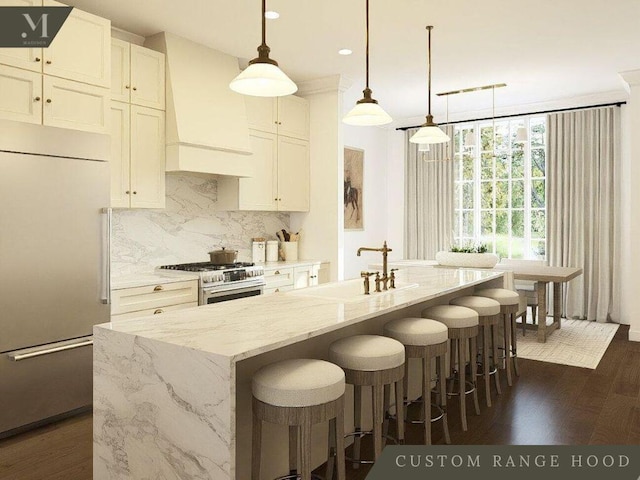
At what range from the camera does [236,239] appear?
5.33 metres

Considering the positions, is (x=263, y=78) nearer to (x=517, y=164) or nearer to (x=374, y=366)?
(x=374, y=366)

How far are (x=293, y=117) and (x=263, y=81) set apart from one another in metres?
3.03

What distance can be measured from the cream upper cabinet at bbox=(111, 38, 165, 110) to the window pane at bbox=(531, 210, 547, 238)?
507 centimetres

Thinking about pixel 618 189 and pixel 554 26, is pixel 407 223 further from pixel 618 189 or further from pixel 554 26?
pixel 554 26

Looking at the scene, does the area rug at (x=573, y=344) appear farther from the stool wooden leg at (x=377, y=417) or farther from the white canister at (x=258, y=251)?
the stool wooden leg at (x=377, y=417)

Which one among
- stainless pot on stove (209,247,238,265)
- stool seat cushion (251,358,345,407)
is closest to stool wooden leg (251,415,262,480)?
stool seat cushion (251,358,345,407)

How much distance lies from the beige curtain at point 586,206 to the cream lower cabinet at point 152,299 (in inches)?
192

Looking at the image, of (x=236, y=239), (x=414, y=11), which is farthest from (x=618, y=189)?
(x=236, y=239)

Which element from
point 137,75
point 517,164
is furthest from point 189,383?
point 517,164

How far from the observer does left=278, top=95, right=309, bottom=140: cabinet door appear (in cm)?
534

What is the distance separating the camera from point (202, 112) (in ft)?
14.2

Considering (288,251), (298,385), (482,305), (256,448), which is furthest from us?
(288,251)

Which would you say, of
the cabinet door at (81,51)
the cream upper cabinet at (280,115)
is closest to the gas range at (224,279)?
the cream upper cabinet at (280,115)

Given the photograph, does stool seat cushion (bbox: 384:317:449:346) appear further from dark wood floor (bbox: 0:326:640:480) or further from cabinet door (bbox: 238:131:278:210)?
cabinet door (bbox: 238:131:278:210)
